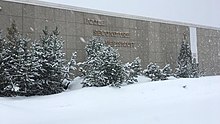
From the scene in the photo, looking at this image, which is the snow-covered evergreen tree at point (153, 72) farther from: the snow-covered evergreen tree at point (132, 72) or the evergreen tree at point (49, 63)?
the evergreen tree at point (49, 63)

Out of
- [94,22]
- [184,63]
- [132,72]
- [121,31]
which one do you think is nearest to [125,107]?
[132,72]

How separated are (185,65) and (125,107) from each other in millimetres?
14297

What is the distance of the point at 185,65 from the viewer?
24.8 m

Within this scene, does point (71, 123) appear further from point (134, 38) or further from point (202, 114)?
point (134, 38)

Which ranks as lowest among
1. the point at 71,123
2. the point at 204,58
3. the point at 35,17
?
the point at 71,123

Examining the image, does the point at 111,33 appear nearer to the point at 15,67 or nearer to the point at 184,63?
the point at 184,63

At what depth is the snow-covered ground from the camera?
9.05 metres

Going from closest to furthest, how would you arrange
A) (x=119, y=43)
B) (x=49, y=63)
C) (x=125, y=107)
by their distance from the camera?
(x=125, y=107)
(x=49, y=63)
(x=119, y=43)

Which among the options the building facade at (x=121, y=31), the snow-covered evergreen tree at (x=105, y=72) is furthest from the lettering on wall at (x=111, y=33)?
the snow-covered evergreen tree at (x=105, y=72)

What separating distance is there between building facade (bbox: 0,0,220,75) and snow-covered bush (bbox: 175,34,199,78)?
1473mm

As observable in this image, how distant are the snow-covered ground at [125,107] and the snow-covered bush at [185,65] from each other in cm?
724

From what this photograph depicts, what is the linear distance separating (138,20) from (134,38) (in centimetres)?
145

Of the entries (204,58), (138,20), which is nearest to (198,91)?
(138,20)

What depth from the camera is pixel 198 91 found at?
1572 centimetres
